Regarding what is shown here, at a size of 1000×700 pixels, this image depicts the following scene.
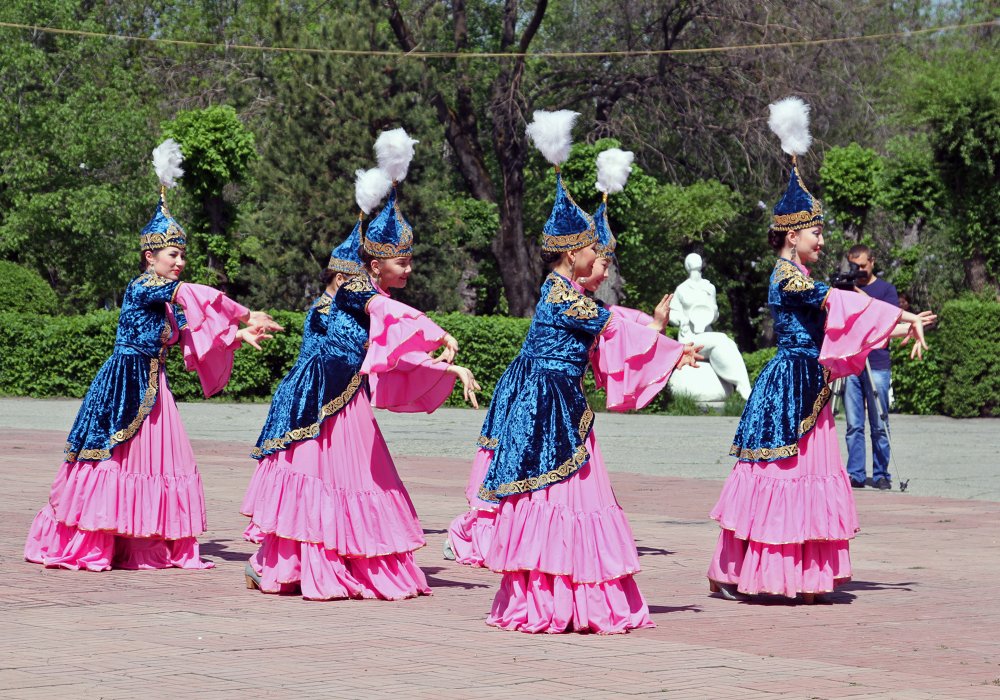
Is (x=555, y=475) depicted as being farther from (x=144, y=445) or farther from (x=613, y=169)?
(x=144, y=445)

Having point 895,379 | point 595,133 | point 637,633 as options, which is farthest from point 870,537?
point 595,133

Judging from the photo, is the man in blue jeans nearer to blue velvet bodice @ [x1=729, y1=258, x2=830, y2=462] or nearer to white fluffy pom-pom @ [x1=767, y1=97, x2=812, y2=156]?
white fluffy pom-pom @ [x1=767, y1=97, x2=812, y2=156]

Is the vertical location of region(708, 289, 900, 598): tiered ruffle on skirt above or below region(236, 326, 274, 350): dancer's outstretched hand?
below

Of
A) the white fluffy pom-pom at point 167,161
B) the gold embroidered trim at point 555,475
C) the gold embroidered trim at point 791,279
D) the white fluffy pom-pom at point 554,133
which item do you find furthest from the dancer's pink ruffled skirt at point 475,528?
the white fluffy pom-pom at point 167,161

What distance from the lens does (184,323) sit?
920cm

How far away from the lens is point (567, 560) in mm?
6812

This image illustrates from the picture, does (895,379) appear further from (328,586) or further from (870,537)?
(328,586)

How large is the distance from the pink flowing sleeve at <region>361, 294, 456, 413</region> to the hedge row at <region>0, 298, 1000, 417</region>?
48.9ft

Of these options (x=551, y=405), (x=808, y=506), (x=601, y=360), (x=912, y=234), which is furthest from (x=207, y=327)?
(x=912, y=234)

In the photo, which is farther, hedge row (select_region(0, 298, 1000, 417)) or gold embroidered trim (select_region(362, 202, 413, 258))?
hedge row (select_region(0, 298, 1000, 417))

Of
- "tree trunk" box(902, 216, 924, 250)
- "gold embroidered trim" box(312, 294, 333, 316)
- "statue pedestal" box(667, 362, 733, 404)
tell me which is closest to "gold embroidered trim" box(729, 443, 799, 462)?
"gold embroidered trim" box(312, 294, 333, 316)

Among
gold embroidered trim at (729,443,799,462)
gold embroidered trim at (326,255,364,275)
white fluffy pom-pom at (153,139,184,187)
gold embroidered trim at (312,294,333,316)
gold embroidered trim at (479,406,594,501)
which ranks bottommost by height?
gold embroidered trim at (479,406,594,501)

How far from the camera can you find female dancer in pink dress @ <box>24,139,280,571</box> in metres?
8.88

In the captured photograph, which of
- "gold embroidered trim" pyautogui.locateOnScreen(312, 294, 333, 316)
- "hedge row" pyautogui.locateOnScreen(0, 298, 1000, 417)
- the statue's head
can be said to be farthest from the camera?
the statue's head
